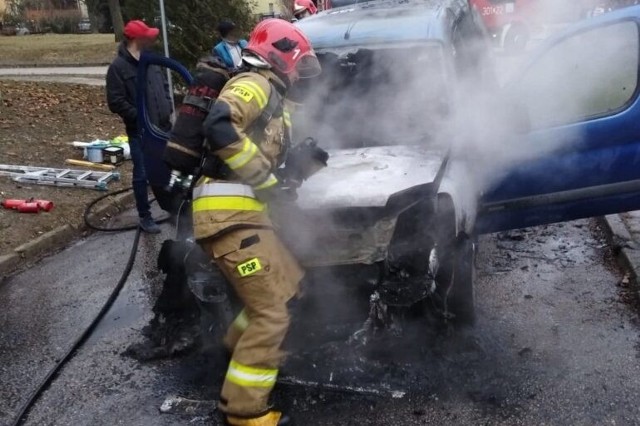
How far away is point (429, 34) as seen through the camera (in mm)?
4484

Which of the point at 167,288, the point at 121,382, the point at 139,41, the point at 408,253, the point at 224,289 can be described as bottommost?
the point at 121,382

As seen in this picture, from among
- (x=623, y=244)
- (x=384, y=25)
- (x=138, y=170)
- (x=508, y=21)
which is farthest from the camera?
(x=508, y=21)

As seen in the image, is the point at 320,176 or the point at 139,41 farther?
the point at 139,41

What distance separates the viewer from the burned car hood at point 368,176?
3479mm

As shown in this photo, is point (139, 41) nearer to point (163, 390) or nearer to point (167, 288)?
point (167, 288)

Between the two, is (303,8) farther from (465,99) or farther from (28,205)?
(465,99)

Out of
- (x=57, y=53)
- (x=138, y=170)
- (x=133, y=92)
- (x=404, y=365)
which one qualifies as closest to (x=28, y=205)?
(x=138, y=170)

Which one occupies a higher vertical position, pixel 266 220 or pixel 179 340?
pixel 266 220

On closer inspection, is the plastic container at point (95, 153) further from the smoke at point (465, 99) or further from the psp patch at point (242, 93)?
the psp patch at point (242, 93)

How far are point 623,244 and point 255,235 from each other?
132 inches

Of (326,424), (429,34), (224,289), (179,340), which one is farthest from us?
(429,34)

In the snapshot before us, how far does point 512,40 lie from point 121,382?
7259mm

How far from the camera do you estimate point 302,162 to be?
11.1 ft

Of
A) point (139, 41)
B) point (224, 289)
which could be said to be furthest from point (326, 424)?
point (139, 41)
